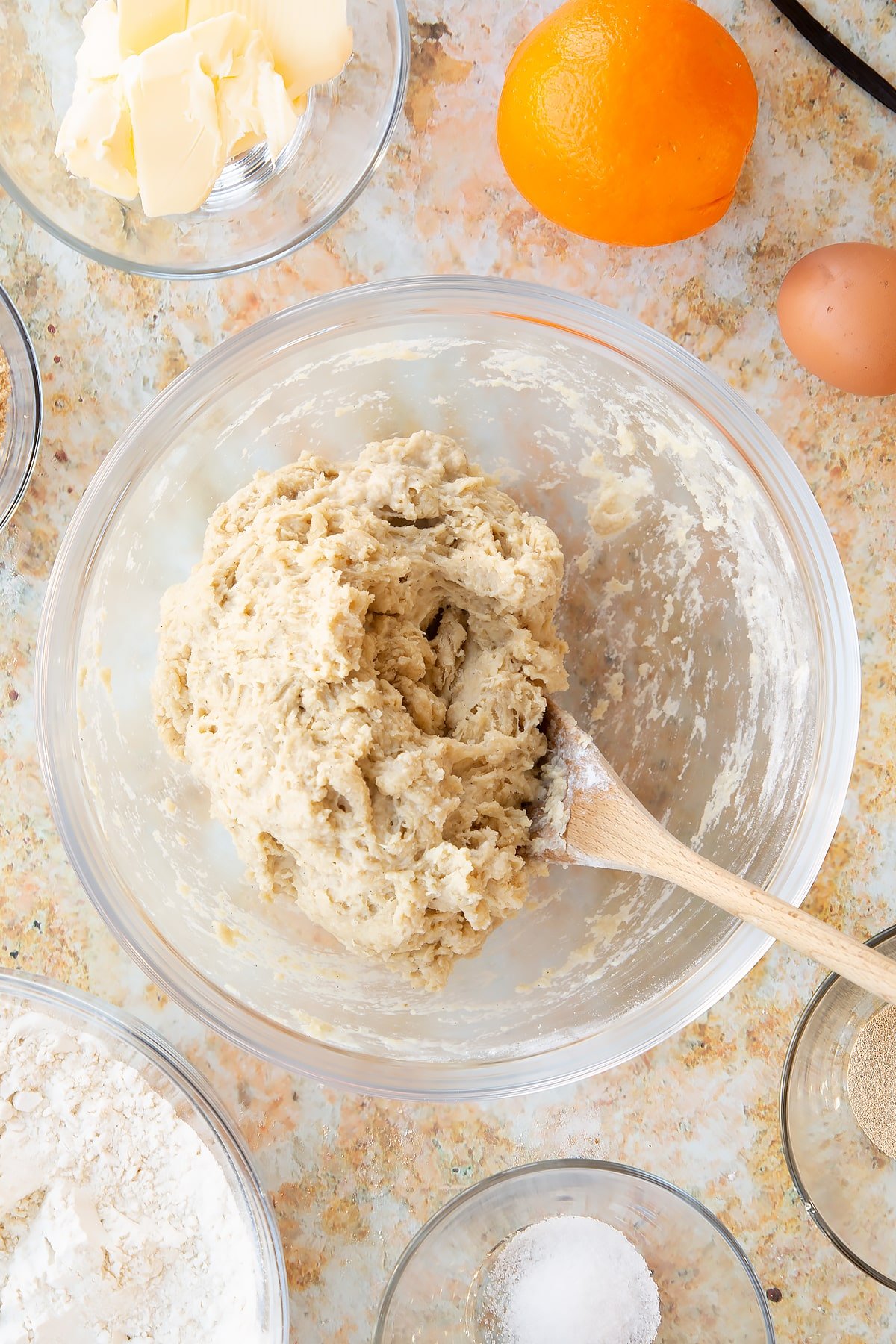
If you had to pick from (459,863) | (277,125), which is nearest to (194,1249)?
(459,863)

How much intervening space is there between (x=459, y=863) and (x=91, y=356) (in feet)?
3.28

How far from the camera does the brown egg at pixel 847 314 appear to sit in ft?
5.09

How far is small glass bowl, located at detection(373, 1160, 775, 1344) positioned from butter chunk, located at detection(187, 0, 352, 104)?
1621mm

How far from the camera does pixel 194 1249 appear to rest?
67.7 inches

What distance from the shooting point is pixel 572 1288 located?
1697 mm

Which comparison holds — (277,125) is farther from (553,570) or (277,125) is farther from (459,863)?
(459,863)

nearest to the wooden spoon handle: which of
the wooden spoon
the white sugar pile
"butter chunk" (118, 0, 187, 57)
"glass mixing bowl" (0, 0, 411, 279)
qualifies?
the wooden spoon

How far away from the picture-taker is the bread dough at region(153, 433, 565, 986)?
1.31 meters

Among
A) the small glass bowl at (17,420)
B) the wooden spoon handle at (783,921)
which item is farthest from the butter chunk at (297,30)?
the wooden spoon handle at (783,921)

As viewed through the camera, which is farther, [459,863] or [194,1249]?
[194,1249]

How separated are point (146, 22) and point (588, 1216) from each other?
1.86 m

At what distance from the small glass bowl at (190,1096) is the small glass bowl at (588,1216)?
0.56 ft

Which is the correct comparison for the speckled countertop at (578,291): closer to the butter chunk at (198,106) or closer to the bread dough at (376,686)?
the butter chunk at (198,106)

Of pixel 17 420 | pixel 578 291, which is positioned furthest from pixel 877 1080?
pixel 17 420
